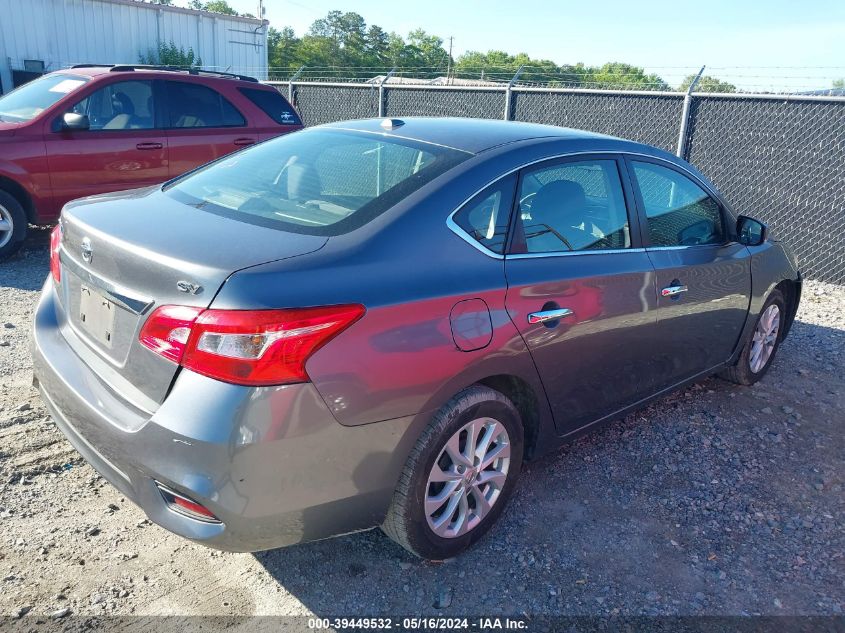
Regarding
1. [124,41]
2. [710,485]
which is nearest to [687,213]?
[710,485]

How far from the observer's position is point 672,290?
3664mm

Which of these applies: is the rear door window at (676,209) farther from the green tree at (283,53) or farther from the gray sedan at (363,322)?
the green tree at (283,53)

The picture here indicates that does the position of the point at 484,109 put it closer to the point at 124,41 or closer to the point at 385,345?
the point at 385,345

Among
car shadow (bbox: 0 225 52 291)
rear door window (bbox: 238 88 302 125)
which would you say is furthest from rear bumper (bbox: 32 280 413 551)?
rear door window (bbox: 238 88 302 125)

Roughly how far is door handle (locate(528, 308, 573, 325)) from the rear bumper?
728 mm

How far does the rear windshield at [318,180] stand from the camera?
2725 millimetres

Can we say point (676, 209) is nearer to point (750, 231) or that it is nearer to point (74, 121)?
point (750, 231)

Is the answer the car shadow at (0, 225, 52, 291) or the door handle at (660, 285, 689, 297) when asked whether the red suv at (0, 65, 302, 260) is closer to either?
the car shadow at (0, 225, 52, 291)

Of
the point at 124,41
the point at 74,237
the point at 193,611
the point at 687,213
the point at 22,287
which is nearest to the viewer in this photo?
the point at 193,611

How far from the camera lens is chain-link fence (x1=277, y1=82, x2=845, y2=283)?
26.0 feet

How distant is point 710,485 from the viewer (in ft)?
11.9

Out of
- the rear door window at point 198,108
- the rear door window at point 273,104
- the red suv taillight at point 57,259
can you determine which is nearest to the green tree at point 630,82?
the rear door window at point 273,104

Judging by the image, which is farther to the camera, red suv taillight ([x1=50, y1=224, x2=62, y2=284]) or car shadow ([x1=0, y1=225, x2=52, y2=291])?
car shadow ([x1=0, y1=225, x2=52, y2=291])

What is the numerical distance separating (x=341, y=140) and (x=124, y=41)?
70.2 feet
